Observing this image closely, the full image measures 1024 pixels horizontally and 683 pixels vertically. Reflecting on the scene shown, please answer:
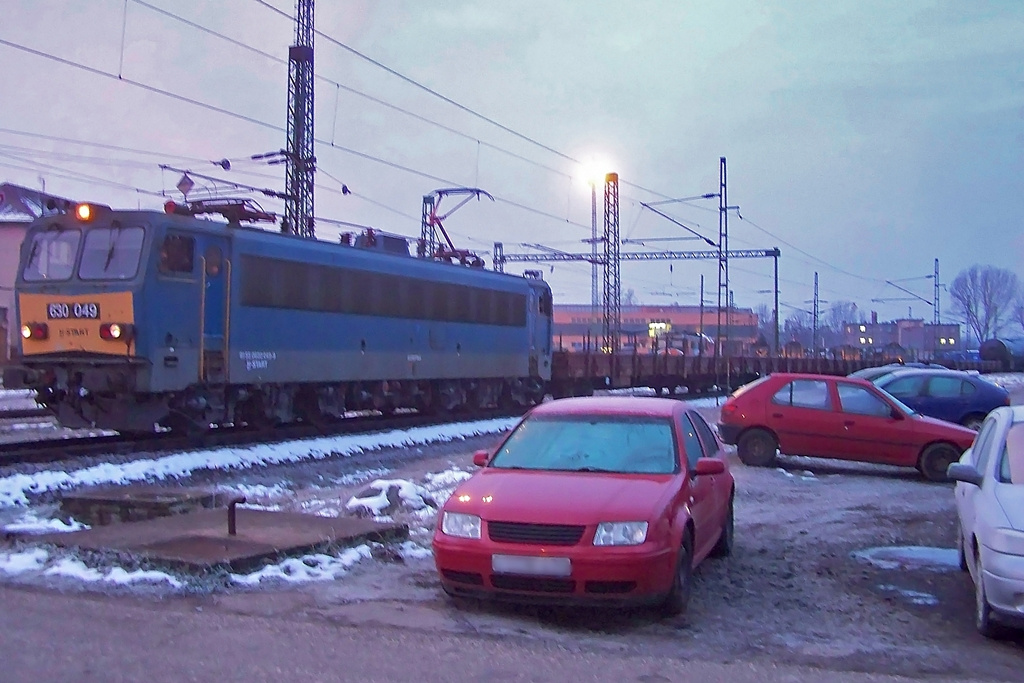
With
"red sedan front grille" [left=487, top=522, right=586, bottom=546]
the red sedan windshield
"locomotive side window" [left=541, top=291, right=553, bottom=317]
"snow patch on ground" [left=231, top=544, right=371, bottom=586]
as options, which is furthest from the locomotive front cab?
"locomotive side window" [left=541, top=291, right=553, bottom=317]

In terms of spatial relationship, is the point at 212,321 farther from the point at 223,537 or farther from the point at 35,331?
the point at 223,537

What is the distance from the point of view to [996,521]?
6.60 m

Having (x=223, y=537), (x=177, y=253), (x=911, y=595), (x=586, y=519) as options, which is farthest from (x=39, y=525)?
(x=911, y=595)

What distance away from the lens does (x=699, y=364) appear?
3931cm

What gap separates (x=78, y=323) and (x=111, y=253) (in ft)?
3.68

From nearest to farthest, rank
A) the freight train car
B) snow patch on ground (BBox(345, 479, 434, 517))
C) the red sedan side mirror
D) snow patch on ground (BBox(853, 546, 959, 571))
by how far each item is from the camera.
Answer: the red sedan side mirror
snow patch on ground (BBox(853, 546, 959, 571))
snow patch on ground (BBox(345, 479, 434, 517))
the freight train car

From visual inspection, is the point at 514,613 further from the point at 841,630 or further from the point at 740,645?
the point at 841,630

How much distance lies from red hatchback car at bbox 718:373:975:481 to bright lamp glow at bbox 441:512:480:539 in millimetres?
9640

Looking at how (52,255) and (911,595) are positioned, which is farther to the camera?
(52,255)

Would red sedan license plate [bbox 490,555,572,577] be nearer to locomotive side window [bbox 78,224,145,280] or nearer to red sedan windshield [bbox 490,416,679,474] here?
red sedan windshield [bbox 490,416,679,474]

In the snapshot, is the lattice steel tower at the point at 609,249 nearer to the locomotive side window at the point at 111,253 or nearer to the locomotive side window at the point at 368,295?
the locomotive side window at the point at 368,295

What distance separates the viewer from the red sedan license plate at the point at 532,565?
21.5ft

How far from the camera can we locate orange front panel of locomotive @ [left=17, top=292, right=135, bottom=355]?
1458 centimetres

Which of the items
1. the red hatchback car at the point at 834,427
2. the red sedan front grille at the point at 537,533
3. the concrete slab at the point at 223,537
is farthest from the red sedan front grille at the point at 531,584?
the red hatchback car at the point at 834,427
